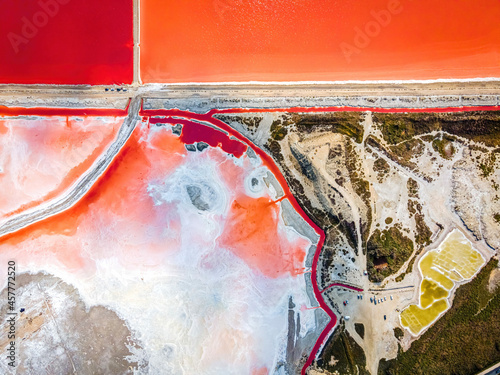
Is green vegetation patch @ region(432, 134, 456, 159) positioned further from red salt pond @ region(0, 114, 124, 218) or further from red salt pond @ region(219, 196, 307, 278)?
red salt pond @ region(0, 114, 124, 218)

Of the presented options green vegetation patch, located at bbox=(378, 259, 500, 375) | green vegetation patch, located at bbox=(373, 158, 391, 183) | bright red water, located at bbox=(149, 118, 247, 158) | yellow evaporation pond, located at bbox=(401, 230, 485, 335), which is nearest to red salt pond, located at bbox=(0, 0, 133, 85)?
bright red water, located at bbox=(149, 118, 247, 158)

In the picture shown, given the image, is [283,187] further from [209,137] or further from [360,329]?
[360,329]

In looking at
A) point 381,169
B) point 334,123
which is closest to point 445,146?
point 381,169

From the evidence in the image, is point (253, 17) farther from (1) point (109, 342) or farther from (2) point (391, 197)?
(1) point (109, 342)

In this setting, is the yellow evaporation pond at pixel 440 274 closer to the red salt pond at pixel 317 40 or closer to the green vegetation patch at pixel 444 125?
the green vegetation patch at pixel 444 125

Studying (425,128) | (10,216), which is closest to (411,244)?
(425,128)

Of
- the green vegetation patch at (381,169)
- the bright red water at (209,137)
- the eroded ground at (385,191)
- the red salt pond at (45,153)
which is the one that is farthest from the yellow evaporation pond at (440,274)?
the red salt pond at (45,153)

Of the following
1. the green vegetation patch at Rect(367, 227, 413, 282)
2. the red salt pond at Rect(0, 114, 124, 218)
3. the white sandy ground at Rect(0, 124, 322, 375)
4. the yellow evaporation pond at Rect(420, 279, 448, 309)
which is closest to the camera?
the white sandy ground at Rect(0, 124, 322, 375)
